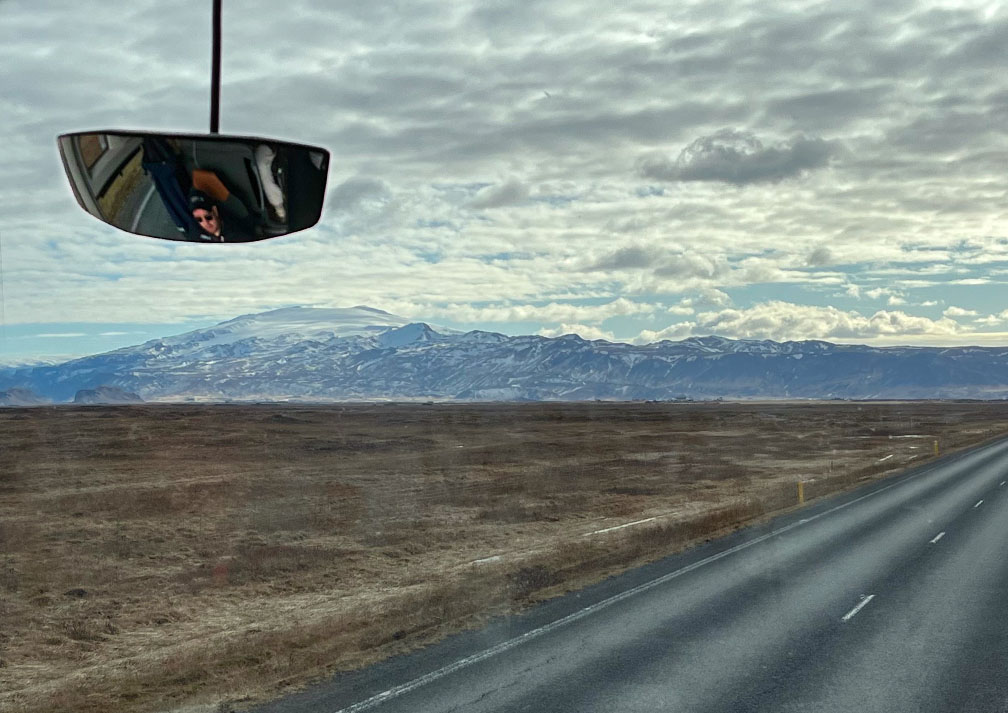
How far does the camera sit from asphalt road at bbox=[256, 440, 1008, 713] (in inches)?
388

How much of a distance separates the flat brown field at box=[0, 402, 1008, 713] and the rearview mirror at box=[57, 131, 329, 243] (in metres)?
8.54

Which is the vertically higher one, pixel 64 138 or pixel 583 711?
pixel 64 138

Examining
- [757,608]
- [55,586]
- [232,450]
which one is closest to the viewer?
[757,608]

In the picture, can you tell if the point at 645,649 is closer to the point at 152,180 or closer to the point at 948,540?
the point at 152,180

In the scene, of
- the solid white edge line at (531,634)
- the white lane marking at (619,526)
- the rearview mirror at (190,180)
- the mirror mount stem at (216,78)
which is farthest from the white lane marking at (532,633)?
the mirror mount stem at (216,78)

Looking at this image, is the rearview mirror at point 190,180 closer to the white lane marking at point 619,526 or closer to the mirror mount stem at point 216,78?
the mirror mount stem at point 216,78

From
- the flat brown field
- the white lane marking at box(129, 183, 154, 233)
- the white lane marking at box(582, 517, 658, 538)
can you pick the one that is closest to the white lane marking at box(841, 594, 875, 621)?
the flat brown field

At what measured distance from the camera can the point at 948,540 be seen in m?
21.9

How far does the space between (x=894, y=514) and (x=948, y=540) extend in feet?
17.9

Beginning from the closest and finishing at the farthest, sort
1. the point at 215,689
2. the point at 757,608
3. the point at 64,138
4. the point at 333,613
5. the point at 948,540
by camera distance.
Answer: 1. the point at 64,138
2. the point at 215,689
3. the point at 757,608
4. the point at 333,613
5. the point at 948,540

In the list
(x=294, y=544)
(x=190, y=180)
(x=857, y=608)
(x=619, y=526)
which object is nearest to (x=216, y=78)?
(x=190, y=180)

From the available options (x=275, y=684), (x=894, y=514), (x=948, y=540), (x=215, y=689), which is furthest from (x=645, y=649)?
(x=894, y=514)

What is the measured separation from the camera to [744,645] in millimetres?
12141

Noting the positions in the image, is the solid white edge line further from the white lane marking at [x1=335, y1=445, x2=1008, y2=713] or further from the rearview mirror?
the rearview mirror
